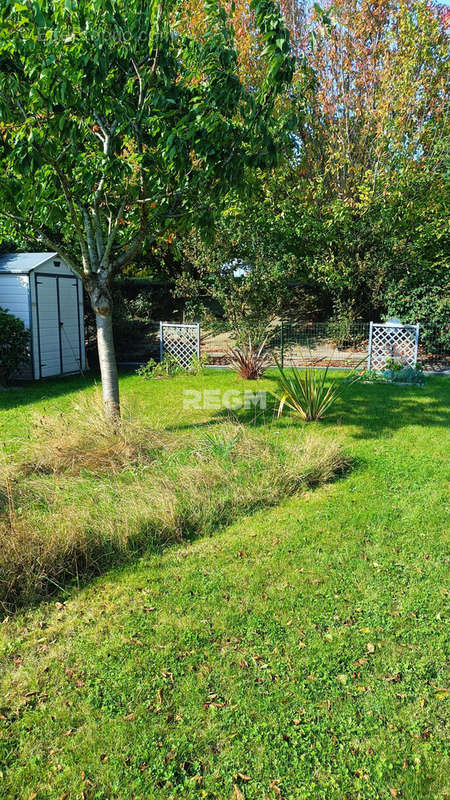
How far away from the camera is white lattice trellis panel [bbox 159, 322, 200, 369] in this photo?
1188 cm

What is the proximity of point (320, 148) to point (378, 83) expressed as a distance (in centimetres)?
200

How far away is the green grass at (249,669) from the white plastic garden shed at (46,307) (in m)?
7.57

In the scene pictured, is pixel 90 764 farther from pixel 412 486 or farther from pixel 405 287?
pixel 405 287

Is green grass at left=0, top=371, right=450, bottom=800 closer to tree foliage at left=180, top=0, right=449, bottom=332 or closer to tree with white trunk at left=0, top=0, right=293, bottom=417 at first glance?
tree with white trunk at left=0, top=0, right=293, bottom=417

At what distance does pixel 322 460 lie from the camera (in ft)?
16.6

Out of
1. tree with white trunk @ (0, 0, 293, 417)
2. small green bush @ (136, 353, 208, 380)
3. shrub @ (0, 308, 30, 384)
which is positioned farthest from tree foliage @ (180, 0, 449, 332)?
tree with white trunk @ (0, 0, 293, 417)

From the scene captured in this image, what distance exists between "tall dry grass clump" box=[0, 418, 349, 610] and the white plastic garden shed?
534cm

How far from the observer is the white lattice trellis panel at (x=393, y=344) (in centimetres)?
1130

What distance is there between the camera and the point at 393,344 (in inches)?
455

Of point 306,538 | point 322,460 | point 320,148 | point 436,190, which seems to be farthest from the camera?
point 320,148

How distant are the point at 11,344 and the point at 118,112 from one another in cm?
552

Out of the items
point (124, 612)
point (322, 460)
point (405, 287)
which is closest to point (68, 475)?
point (124, 612)

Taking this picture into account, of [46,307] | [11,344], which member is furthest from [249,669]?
[46,307]

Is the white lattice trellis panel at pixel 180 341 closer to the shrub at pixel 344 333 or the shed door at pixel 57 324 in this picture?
the shed door at pixel 57 324
